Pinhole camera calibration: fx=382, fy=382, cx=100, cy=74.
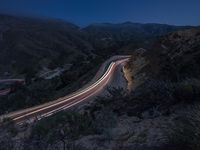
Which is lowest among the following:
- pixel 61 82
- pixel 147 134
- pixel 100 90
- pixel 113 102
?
pixel 61 82

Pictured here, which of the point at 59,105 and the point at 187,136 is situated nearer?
the point at 187,136

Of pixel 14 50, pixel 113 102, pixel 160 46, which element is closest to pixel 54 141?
pixel 113 102

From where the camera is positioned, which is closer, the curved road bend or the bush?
the bush

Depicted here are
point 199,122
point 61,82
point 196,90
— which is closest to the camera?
point 199,122

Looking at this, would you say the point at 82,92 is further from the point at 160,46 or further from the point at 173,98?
the point at 173,98

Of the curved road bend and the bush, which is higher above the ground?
the bush

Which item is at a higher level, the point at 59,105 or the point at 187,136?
the point at 187,136

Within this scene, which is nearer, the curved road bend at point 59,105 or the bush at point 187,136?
the bush at point 187,136

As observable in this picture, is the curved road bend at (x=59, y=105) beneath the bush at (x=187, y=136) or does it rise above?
beneath
